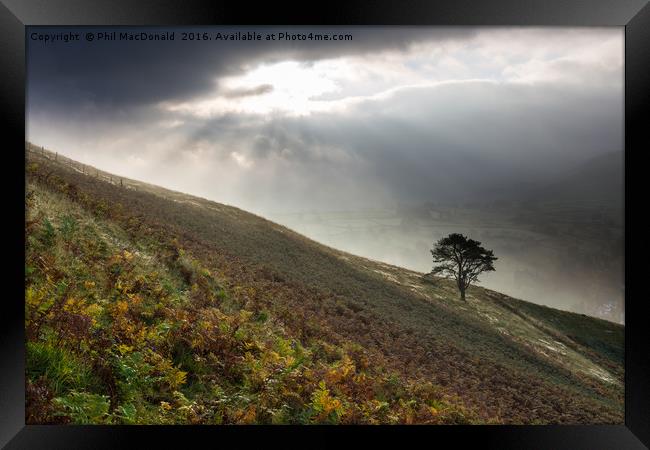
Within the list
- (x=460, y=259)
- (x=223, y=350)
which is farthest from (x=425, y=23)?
(x=460, y=259)

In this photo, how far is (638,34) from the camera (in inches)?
233

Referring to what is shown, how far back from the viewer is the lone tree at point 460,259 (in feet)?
83.6

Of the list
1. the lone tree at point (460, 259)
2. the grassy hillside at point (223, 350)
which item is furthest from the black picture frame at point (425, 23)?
the lone tree at point (460, 259)

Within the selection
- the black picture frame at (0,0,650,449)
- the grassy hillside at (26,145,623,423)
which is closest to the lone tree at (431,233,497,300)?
the grassy hillside at (26,145,623,423)

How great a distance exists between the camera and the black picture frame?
230 inches

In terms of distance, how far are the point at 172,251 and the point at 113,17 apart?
6503 millimetres

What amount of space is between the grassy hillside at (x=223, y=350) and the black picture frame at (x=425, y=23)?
0.59 metres

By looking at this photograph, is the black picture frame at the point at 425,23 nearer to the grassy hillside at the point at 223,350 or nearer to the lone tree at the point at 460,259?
the grassy hillside at the point at 223,350

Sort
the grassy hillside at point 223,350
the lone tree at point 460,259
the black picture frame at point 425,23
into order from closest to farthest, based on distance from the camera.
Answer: the grassy hillside at point 223,350 → the black picture frame at point 425,23 → the lone tree at point 460,259

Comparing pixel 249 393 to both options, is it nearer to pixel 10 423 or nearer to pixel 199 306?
pixel 199 306

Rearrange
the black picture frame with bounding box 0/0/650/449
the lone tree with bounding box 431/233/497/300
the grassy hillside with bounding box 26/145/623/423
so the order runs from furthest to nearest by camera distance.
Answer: the lone tree with bounding box 431/233/497/300 < the black picture frame with bounding box 0/0/650/449 < the grassy hillside with bounding box 26/145/623/423

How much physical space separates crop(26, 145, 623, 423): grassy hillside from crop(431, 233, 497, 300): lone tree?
9037mm

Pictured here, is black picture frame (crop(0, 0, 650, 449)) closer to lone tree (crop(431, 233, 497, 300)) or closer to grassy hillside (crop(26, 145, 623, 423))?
grassy hillside (crop(26, 145, 623, 423))

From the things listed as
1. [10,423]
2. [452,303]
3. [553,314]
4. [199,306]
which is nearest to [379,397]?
[199,306]
